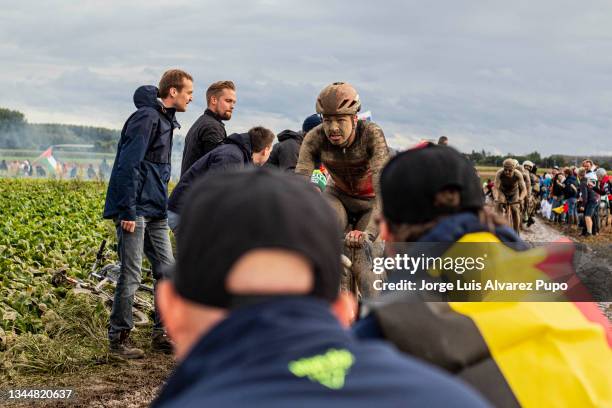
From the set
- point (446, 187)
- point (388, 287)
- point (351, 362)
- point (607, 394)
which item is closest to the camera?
point (351, 362)

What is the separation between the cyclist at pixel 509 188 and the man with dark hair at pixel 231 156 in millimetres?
12381

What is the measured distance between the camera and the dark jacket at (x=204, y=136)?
786 cm

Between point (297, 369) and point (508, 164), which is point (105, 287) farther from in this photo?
point (508, 164)

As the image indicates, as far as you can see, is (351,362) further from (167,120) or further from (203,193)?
(167,120)

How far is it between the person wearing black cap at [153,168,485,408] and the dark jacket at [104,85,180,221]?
5.58 m

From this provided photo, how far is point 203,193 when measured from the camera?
1.50 m

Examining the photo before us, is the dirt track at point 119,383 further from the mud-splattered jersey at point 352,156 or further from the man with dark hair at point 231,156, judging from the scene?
the mud-splattered jersey at point 352,156

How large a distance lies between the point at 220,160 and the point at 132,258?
3.60 ft

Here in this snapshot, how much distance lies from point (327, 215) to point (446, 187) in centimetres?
103

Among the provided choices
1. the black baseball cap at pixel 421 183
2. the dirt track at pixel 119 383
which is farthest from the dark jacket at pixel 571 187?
the black baseball cap at pixel 421 183

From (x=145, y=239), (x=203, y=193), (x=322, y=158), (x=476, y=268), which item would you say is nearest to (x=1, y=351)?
(x=145, y=239)

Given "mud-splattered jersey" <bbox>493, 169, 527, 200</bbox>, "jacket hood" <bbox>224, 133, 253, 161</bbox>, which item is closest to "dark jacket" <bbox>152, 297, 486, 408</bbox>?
"jacket hood" <bbox>224, 133, 253, 161</bbox>

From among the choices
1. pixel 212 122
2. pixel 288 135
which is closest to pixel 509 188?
pixel 288 135

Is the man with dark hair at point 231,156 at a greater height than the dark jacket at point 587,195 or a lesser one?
greater
